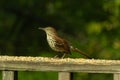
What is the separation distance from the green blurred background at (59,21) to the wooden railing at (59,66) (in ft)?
22.8

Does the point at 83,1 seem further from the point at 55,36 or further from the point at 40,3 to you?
the point at 55,36

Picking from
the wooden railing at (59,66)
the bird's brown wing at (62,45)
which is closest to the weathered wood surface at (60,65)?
the wooden railing at (59,66)

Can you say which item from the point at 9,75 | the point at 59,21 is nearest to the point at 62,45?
the point at 9,75

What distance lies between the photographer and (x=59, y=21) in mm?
14984

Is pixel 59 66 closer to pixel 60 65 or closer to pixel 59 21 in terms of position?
pixel 60 65

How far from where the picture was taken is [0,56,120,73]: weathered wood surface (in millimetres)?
4586

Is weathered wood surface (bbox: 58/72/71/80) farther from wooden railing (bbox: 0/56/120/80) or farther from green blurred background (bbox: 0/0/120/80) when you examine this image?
green blurred background (bbox: 0/0/120/80)

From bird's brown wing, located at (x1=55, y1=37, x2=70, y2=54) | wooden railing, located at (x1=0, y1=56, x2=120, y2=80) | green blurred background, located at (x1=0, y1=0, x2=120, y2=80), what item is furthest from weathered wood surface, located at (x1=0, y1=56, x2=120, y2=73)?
green blurred background, located at (x1=0, y1=0, x2=120, y2=80)

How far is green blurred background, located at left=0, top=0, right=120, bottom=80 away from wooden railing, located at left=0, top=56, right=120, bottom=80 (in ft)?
22.8

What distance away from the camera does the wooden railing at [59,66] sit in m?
4.58

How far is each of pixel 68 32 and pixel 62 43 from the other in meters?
7.79

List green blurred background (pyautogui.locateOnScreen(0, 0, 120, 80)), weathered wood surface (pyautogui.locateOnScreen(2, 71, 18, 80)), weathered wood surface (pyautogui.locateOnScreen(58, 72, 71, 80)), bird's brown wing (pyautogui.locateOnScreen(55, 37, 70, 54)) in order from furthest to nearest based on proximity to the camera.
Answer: green blurred background (pyautogui.locateOnScreen(0, 0, 120, 80))
bird's brown wing (pyautogui.locateOnScreen(55, 37, 70, 54))
weathered wood surface (pyautogui.locateOnScreen(2, 71, 18, 80))
weathered wood surface (pyautogui.locateOnScreen(58, 72, 71, 80))

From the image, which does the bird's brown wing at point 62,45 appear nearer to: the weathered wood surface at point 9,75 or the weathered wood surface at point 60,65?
the weathered wood surface at point 60,65

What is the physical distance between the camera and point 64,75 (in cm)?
458
